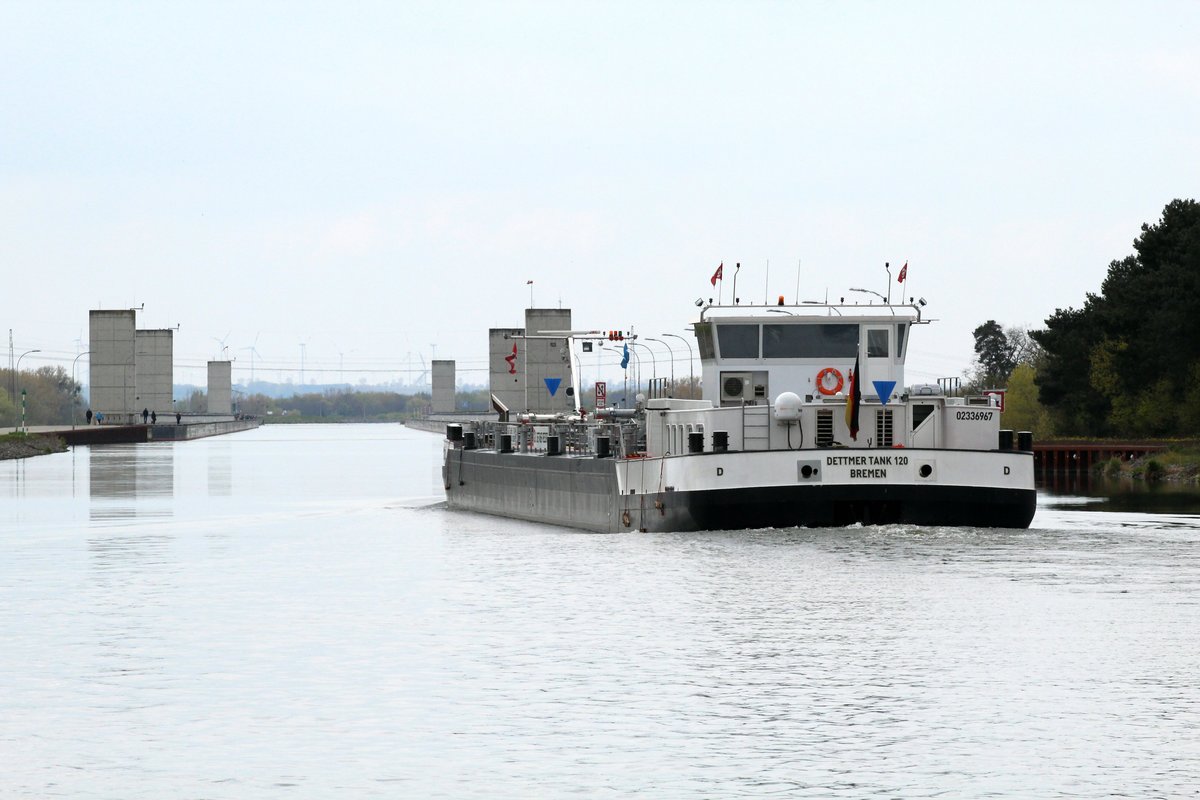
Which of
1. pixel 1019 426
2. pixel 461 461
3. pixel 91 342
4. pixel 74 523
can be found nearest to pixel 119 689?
pixel 74 523

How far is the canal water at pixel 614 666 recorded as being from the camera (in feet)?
51.2

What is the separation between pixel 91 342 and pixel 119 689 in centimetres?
14613

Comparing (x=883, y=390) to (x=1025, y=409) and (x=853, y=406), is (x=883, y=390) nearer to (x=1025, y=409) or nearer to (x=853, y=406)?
(x=853, y=406)

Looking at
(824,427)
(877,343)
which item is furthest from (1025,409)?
(824,427)

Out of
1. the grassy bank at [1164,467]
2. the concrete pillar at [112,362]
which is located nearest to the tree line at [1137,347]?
the grassy bank at [1164,467]

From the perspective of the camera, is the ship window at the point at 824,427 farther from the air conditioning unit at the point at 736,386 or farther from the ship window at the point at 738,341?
the ship window at the point at 738,341

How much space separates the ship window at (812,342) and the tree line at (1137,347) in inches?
1964

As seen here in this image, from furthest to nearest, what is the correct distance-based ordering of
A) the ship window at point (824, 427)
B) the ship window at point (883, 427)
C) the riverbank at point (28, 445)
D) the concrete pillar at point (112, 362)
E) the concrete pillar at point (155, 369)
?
the concrete pillar at point (155, 369), the concrete pillar at point (112, 362), the riverbank at point (28, 445), the ship window at point (883, 427), the ship window at point (824, 427)

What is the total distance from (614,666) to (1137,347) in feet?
261

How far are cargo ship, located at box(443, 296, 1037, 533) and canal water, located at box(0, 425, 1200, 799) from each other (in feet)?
2.55

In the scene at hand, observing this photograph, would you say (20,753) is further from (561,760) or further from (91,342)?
(91,342)

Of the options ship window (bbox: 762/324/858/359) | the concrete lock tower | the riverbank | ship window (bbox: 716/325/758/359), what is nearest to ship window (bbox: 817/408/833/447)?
ship window (bbox: 762/324/858/359)

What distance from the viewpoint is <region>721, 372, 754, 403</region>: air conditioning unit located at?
1628 inches

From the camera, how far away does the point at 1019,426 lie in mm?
119125
